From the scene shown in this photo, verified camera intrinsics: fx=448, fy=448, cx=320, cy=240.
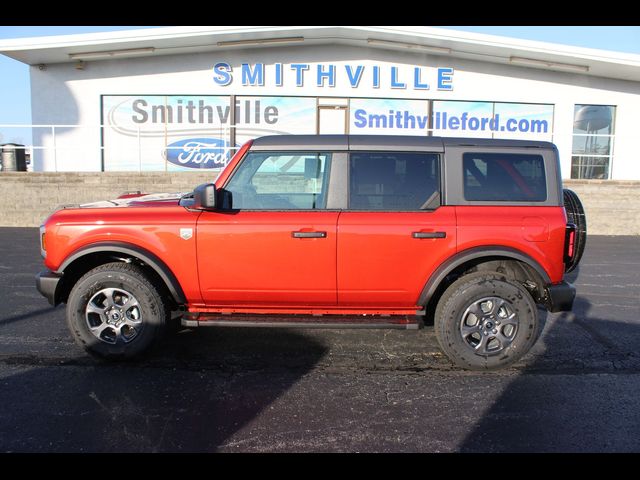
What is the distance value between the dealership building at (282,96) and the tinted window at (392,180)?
11.5 metres

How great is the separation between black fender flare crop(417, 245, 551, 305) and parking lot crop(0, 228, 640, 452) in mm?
768

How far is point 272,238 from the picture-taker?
3719 millimetres

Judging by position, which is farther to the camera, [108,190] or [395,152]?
[108,190]

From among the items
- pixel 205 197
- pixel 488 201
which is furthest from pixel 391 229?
pixel 205 197

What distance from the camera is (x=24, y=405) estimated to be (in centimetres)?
315

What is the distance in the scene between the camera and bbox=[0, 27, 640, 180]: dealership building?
1515 cm

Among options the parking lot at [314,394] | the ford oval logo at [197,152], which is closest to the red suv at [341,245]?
the parking lot at [314,394]

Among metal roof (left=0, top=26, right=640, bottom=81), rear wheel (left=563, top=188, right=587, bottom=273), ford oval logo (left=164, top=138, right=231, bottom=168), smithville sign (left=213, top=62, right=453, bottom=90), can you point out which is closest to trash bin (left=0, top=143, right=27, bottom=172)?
metal roof (left=0, top=26, right=640, bottom=81)

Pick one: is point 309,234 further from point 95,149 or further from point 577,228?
point 95,149

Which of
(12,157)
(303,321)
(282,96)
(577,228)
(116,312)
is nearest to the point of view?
(303,321)

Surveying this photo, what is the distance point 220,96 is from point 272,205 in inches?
505

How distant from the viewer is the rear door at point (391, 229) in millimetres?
3709

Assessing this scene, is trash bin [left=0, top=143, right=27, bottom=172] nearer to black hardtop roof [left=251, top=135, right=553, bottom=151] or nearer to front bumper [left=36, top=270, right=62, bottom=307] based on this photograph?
front bumper [left=36, top=270, right=62, bottom=307]

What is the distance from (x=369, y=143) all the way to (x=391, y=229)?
0.79 metres
